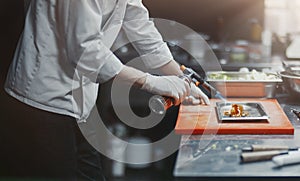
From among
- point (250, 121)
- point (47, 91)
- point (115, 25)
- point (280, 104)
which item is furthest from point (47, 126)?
point (280, 104)

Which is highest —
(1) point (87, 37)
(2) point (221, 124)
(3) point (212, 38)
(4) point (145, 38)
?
(1) point (87, 37)

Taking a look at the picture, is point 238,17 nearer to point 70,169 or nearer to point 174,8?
point 174,8

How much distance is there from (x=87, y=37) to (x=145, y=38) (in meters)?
0.37

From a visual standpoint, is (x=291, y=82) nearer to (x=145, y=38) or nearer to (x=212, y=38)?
(x=145, y=38)

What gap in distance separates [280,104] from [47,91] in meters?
0.75

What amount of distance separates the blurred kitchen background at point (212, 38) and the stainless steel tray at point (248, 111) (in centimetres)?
21

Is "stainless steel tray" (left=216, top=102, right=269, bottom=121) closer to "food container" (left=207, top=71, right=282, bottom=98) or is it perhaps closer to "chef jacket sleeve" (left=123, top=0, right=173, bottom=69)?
"food container" (left=207, top=71, right=282, bottom=98)

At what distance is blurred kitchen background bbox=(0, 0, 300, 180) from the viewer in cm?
167

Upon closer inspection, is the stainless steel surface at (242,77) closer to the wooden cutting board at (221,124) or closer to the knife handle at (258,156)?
the wooden cutting board at (221,124)

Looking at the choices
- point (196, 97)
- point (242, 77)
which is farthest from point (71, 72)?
point (242, 77)

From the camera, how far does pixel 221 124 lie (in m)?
1.37

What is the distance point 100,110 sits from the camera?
169 centimetres

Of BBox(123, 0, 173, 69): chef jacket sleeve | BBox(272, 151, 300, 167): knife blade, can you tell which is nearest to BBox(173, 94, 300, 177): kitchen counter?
BBox(272, 151, 300, 167): knife blade

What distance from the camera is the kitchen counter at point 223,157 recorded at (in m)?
1.06
